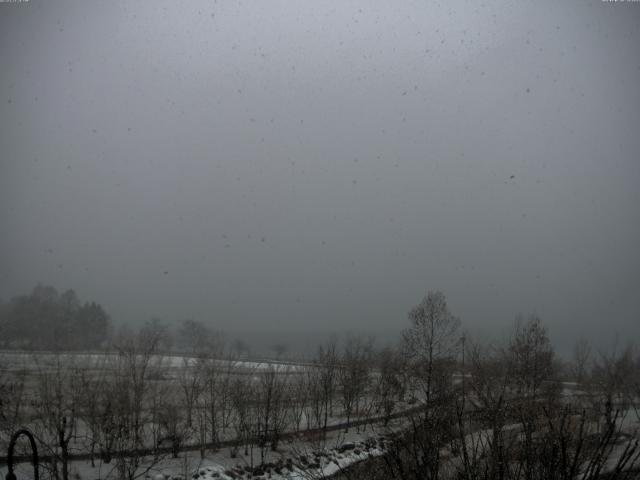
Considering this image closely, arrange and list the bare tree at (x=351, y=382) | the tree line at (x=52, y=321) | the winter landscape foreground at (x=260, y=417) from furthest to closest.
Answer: the tree line at (x=52, y=321)
the bare tree at (x=351, y=382)
the winter landscape foreground at (x=260, y=417)

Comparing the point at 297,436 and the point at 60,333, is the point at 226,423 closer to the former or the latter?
the point at 297,436

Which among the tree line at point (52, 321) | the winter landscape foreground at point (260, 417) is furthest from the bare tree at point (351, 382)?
the tree line at point (52, 321)

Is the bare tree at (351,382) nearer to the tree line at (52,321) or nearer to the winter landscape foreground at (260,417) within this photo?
the winter landscape foreground at (260,417)

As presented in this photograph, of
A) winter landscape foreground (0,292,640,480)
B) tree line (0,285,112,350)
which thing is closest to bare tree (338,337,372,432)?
winter landscape foreground (0,292,640,480)

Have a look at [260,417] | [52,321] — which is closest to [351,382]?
[260,417]

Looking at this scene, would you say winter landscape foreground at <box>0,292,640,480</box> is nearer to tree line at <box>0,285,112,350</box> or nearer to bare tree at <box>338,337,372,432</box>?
bare tree at <box>338,337,372,432</box>

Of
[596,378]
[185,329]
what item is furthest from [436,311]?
[185,329]

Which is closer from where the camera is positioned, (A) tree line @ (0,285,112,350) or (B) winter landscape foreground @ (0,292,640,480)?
(B) winter landscape foreground @ (0,292,640,480)

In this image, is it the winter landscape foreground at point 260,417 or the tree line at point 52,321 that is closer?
the winter landscape foreground at point 260,417

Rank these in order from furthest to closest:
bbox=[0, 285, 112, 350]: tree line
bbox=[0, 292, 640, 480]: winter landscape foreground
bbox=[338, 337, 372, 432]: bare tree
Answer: bbox=[0, 285, 112, 350]: tree line < bbox=[338, 337, 372, 432]: bare tree < bbox=[0, 292, 640, 480]: winter landscape foreground

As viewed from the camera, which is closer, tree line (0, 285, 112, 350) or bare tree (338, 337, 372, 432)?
bare tree (338, 337, 372, 432)

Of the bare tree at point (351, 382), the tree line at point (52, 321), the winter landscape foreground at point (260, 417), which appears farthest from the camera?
the tree line at point (52, 321)

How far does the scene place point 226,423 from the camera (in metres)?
30.1

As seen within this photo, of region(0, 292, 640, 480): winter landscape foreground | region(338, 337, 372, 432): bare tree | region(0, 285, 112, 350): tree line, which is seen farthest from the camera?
region(0, 285, 112, 350): tree line
